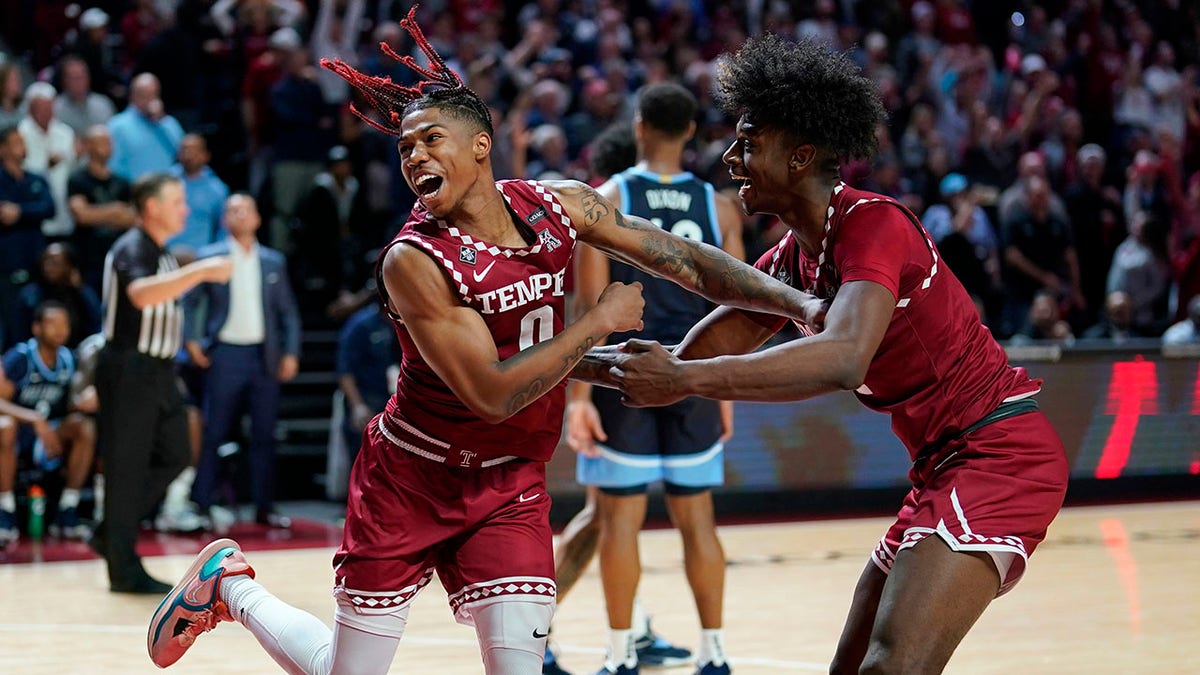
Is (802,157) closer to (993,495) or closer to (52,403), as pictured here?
(993,495)

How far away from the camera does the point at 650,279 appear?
20.0 ft

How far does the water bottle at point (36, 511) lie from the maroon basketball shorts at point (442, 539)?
6625mm

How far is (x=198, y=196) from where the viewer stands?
432 inches

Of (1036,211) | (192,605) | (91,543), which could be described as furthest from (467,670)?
(1036,211)

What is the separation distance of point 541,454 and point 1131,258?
10.6 meters

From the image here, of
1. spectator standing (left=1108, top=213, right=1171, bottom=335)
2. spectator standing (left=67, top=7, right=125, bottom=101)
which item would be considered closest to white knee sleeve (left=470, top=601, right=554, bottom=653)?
spectator standing (left=67, top=7, right=125, bottom=101)

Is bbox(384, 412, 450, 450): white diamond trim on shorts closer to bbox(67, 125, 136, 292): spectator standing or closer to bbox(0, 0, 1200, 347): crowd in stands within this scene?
bbox(0, 0, 1200, 347): crowd in stands

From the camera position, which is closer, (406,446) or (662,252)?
(406,446)

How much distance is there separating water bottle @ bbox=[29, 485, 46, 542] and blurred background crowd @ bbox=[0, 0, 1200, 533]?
1189 millimetres

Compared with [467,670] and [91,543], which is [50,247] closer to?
[91,543]

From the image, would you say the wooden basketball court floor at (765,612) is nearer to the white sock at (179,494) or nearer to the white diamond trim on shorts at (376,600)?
the white sock at (179,494)

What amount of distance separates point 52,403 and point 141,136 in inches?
91.8

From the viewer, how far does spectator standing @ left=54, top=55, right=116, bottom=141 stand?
37.3 feet

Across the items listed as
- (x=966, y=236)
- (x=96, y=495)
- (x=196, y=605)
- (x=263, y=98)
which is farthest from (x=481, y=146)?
(x=966, y=236)
